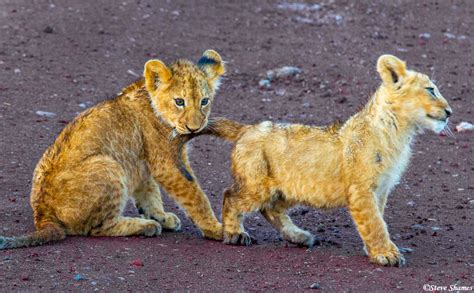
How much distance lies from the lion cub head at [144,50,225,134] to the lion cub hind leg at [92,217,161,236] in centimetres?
78

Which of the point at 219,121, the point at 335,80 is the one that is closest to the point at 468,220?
the point at 219,121

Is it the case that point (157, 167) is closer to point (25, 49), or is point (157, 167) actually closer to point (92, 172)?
point (92, 172)

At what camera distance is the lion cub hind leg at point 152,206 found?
8539mm

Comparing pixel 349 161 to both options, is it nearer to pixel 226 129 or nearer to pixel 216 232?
pixel 226 129

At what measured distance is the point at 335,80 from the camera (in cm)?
1332

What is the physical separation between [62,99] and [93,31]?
2.39 metres

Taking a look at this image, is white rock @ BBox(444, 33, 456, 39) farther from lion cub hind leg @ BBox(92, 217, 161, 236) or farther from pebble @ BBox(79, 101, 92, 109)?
lion cub hind leg @ BBox(92, 217, 161, 236)

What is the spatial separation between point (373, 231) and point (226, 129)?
1.50 m

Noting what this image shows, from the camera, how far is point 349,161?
7559mm

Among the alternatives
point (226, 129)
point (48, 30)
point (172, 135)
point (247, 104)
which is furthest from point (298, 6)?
point (226, 129)

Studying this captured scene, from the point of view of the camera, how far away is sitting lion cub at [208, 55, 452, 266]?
24.4ft

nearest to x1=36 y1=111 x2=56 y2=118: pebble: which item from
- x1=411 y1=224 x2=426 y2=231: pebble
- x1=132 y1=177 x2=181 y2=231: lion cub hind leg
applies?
x1=132 y1=177 x2=181 y2=231: lion cub hind leg

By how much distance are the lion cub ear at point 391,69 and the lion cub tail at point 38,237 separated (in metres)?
2.67

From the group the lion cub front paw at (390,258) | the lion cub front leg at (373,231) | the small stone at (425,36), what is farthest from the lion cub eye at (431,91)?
the small stone at (425,36)
